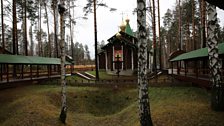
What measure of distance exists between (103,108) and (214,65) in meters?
10.0

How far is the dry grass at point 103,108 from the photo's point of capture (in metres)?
10.2

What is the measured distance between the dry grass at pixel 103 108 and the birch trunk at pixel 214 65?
54 centimetres

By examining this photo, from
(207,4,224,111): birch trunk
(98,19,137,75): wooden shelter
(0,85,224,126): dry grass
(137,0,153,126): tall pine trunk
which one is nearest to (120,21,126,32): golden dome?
(98,19,137,75): wooden shelter

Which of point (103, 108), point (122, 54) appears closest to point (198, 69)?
point (103, 108)

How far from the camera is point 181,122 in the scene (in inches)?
375

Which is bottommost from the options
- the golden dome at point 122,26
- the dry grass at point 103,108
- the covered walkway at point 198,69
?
the dry grass at point 103,108

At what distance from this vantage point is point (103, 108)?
17594mm

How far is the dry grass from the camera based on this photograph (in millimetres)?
10180

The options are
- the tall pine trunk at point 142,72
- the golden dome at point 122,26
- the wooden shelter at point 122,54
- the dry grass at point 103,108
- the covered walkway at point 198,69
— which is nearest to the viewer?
the tall pine trunk at point 142,72

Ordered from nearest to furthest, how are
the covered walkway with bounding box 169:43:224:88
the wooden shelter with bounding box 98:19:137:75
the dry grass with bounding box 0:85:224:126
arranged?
the dry grass with bounding box 0:85:224:126 < the covered walkway with bounding box 169:43:224:88 < the wooden shelter with bounding box 98:19:137:75

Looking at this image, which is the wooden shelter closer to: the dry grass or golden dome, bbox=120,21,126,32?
golden dome, bbox=120,21,126,32

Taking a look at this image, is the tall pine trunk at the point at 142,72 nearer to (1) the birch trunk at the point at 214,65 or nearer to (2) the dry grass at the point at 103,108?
(2) the dry grass at the point at 103,108

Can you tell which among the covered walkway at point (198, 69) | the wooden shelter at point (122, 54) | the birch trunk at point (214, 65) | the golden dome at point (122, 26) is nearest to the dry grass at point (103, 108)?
the birch trunk at point (214, 65)

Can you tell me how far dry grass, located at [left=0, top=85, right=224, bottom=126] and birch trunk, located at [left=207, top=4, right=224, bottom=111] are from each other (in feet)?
1.77
